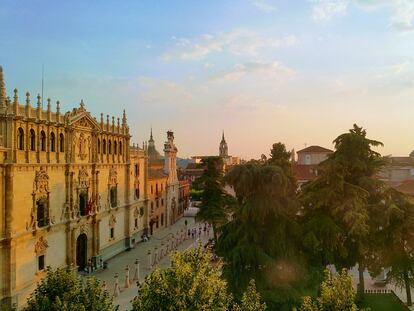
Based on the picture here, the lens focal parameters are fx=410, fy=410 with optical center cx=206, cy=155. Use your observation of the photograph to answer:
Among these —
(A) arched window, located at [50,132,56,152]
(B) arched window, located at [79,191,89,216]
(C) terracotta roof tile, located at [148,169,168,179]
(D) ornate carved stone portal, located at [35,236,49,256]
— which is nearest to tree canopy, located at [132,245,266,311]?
(D) ornate carved stone portal, located at [35,236,49,256]

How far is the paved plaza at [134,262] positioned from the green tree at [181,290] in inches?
605

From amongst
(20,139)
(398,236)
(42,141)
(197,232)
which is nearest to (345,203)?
(398,236)

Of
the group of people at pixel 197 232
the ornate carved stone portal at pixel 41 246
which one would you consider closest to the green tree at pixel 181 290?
the ornate carved stone portal at pixel 41 246

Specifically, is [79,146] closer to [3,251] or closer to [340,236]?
[3,251]

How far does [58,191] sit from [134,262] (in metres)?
11.6

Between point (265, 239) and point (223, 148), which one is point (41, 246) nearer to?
point (265, 239)

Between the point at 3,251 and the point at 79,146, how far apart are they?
485 inches

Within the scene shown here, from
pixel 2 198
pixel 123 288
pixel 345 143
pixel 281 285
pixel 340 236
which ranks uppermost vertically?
pixel 345 143

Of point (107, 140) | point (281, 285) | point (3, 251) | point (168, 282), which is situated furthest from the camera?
point (107, 140)

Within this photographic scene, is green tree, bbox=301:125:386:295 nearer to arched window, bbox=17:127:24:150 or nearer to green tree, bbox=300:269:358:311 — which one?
green tree, bbox=300:269:358:311

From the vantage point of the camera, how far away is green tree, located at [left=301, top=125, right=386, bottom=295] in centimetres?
2305

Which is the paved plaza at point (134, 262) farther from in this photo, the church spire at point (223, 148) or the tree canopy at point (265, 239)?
the church spire at point (223, 148)

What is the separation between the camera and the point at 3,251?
84.4 ft

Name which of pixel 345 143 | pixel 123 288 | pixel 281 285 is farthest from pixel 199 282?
pixel 123 288
